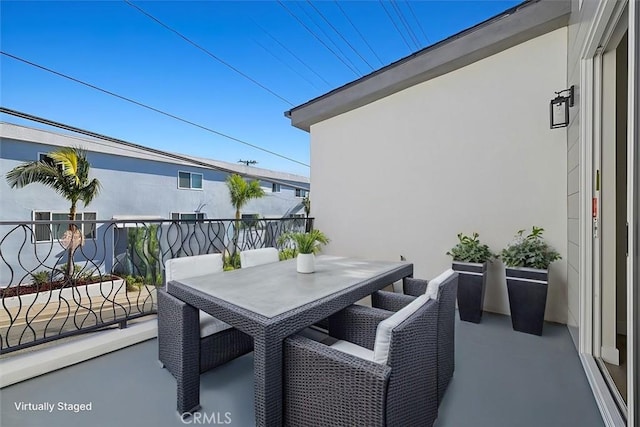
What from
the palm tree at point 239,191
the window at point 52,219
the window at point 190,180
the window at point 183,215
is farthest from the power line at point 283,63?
the window at point 52,219

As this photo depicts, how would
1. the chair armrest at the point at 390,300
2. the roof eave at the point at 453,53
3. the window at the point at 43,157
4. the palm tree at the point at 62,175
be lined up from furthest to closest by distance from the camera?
the window at the point at 43,157 < the palm tree at the point at 62,175 < the roof eave at the point at 453,53 < the chair armrest at the point at 390,300

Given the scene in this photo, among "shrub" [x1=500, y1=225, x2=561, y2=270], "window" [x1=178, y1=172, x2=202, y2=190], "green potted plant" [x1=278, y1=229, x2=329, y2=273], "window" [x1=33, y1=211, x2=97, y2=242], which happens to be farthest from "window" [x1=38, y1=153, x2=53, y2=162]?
"shrub" [x1=500, y1=225, x2=561, y2=270]

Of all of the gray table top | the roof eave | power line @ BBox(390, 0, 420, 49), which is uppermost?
power line @ BBox(390, 0, 420, 49)

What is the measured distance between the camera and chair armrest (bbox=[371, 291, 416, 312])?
1.97m

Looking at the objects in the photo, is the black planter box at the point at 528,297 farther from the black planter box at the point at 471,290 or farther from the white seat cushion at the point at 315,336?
the white seat cushion at the point at 315,336

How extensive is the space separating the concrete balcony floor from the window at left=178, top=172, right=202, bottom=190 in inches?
340

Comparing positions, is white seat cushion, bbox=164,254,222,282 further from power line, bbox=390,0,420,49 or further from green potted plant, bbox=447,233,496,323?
power line, bbox=390,0,420,49

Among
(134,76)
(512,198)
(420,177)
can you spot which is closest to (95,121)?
(134,76)

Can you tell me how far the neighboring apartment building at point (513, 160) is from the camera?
1.94 metres

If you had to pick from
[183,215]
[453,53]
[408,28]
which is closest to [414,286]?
[453,53]

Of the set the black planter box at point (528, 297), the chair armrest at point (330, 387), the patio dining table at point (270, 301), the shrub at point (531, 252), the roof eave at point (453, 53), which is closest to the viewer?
the chair armrest at point (330, 387)

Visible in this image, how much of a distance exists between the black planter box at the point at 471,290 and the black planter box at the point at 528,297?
0.26 metres

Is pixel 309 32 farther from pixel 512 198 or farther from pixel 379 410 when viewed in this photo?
pixel 379 410

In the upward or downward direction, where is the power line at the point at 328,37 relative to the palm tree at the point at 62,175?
upward
